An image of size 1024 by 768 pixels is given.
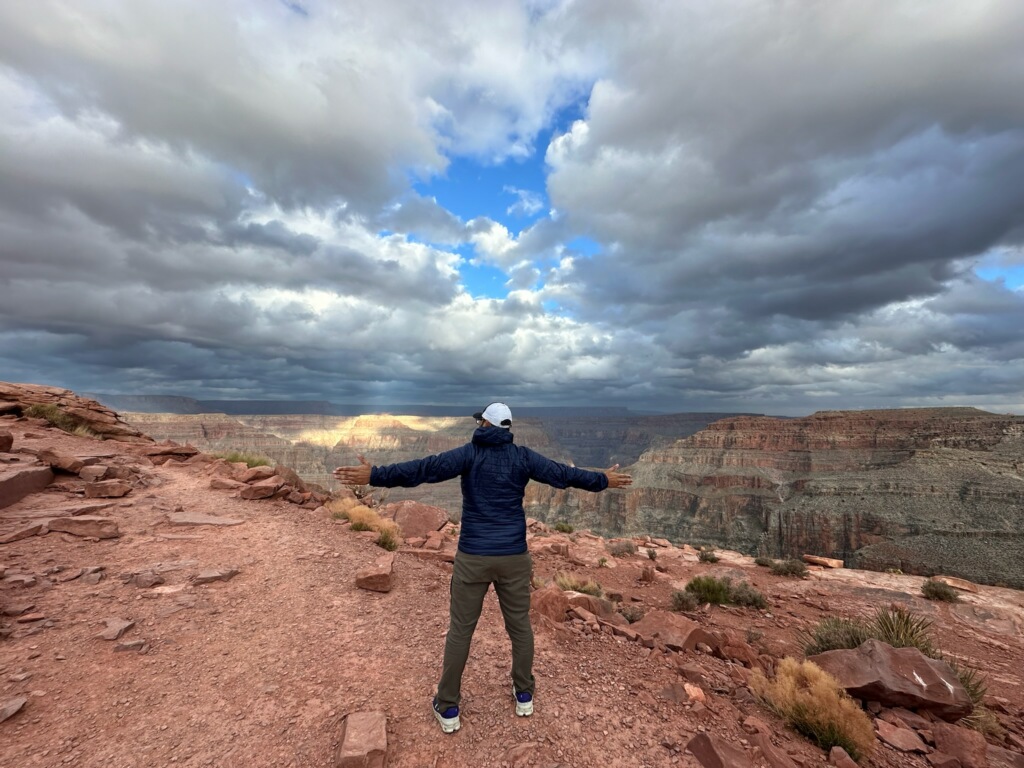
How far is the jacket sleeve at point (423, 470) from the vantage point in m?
4.30

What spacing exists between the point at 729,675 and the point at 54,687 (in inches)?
317

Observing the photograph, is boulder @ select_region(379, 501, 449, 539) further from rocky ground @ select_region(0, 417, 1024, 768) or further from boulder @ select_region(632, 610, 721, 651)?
boulder @ select_region(632, 610, 721, 651)

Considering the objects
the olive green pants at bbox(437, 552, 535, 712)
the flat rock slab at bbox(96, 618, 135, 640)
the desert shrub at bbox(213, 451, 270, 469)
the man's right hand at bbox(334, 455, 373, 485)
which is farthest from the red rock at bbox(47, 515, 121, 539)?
the olive green pants at bbox(437, 552, 535, 712)

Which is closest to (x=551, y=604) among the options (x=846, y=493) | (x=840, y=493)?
(x=846, y=493)

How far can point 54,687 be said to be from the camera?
433 cm

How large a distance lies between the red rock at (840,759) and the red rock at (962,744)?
1243 millimetres

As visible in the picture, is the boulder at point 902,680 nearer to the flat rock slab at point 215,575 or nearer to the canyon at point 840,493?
the flat rock slab at point 215,575

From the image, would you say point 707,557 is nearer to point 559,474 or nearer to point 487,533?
point 559,474

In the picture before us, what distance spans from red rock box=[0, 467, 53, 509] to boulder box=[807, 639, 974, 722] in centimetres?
1411

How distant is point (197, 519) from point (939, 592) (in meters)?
20.9

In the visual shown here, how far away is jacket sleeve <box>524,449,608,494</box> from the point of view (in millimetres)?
4547

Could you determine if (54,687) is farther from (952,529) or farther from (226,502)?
(952,529)

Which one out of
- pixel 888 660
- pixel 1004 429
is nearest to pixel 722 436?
pixel 1004 429

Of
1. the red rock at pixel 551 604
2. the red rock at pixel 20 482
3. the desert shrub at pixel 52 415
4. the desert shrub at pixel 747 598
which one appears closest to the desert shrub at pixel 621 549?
the desert shrub at pixel 747 598
